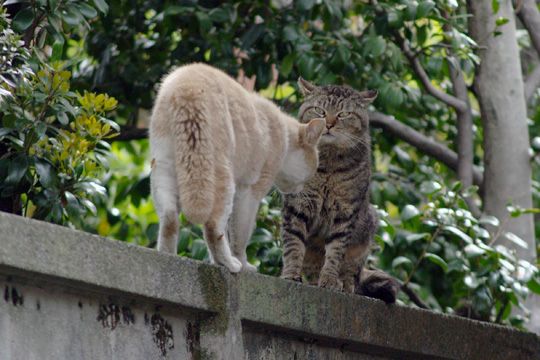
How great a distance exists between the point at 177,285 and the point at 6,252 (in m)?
0.81

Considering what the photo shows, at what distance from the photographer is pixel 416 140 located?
705cm

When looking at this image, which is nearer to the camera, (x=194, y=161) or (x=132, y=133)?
(x=194, y=161)

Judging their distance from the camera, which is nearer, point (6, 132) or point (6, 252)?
point (6, 252)

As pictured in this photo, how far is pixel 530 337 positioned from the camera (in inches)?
212

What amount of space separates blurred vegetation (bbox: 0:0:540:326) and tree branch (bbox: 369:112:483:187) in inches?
4.8

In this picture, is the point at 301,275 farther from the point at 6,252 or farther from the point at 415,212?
the point at 6,252

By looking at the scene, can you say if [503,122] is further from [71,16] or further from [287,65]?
[71,16]

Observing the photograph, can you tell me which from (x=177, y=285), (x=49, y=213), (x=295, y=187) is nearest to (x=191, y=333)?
(x=177, y=285)

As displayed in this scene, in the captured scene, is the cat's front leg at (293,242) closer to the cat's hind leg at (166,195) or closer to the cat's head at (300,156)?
the cat's head at (300,156)

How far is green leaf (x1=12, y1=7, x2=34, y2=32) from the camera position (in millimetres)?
4551

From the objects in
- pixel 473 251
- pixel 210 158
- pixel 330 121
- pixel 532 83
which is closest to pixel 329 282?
pixel 330 121

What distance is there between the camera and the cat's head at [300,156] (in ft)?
16.8

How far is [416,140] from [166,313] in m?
3.68

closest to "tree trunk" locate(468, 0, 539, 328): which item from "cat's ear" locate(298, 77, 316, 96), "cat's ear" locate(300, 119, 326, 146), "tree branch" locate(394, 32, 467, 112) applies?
"tree branch" locate(394, 32, 467, 112)
